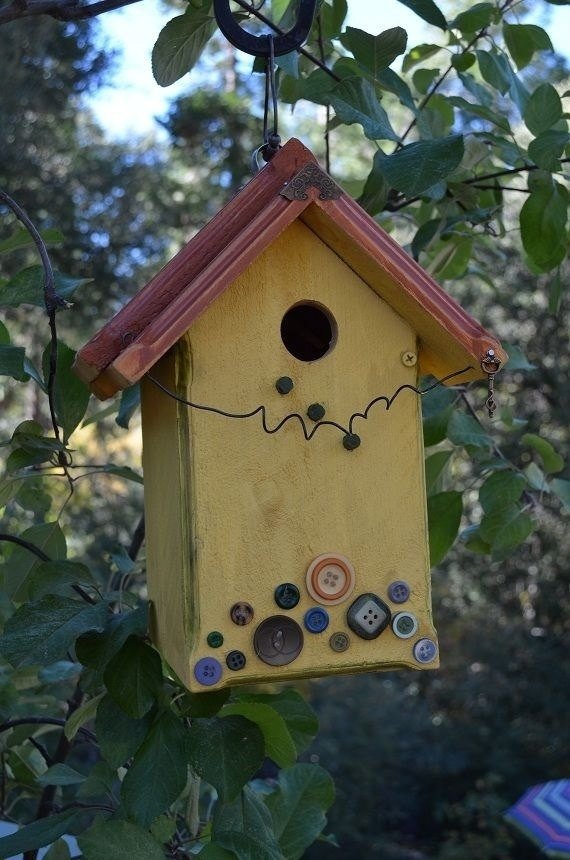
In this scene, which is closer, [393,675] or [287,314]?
[287,314]

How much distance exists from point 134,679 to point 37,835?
241 millimetres

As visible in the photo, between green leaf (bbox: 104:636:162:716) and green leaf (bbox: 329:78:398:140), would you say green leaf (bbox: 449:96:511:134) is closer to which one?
green leaf (bbox: 329:78:398:140)

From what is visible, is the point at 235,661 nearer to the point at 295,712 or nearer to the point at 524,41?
the point at 295,712

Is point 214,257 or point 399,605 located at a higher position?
point 214,257

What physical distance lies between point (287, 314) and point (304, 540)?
32 centimetres

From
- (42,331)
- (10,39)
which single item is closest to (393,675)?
(42,331)

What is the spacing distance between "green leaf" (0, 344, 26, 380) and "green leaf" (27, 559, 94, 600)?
0.83 feet

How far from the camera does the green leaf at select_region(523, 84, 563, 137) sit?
4.96ft

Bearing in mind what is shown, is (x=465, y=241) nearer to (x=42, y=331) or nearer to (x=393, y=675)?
(x=42, y=331)

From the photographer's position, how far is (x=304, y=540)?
1.22 metres

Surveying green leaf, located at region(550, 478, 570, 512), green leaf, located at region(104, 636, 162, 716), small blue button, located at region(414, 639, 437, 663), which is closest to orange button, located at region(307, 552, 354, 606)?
small blue button, located at region(414, 639, 437, 663)

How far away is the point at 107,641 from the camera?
129cm

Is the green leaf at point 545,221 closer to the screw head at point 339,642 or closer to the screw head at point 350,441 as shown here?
the screw head at point 350,441

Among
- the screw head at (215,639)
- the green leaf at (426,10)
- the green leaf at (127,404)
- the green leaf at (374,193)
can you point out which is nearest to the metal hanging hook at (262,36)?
the green leaf at (426,10)
